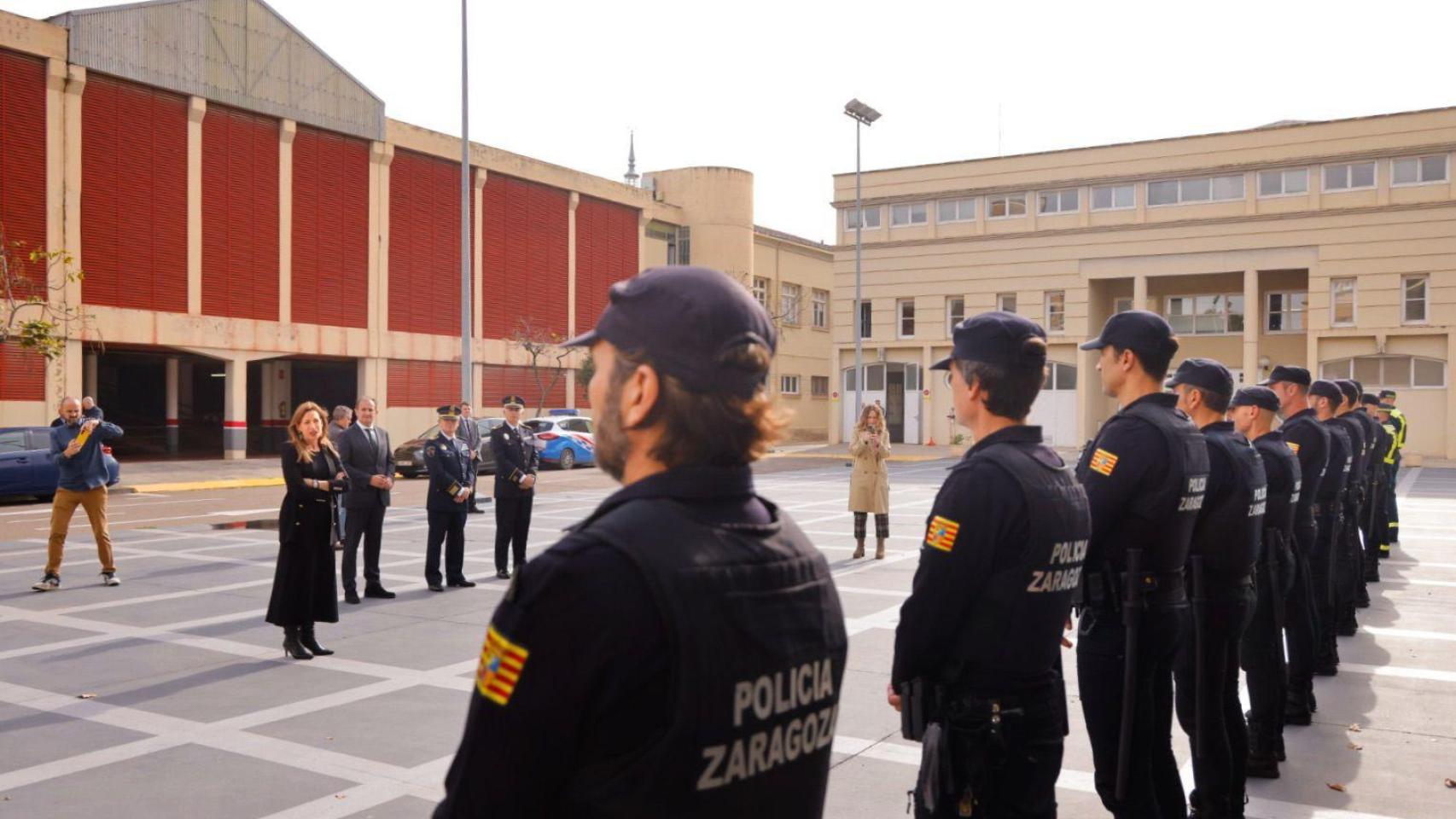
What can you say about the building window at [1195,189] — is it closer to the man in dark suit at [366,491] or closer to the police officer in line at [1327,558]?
the police officer in line at [1327,558]

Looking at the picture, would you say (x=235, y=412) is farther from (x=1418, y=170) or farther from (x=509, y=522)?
(x=1418, y=170)

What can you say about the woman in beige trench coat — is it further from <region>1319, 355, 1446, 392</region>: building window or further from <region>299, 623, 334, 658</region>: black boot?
<region>1319, 355, 1446, 392</region>: building window

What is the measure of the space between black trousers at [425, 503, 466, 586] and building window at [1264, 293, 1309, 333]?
4034cm

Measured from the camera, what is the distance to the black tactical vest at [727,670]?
5.35ft

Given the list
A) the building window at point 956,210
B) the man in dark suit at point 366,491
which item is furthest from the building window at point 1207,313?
the man in dark suit at point 366,491

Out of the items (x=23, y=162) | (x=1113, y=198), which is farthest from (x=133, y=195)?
(x=1113, y=198)

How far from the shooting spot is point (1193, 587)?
471cm

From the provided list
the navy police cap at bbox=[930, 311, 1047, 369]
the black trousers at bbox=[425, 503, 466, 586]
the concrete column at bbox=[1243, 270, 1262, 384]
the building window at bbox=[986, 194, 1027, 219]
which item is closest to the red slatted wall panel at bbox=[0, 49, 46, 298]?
the black trousers at bbox=[425, 503, 466, 586]

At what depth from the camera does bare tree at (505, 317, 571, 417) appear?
1690 inches

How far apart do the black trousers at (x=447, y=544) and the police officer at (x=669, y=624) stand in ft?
33.5

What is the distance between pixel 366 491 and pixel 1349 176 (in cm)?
4117

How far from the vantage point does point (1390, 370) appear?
40531mm

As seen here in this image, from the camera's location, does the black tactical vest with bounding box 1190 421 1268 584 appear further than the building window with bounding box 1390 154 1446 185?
No

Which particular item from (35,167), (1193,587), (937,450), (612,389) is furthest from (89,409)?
(937,450)
